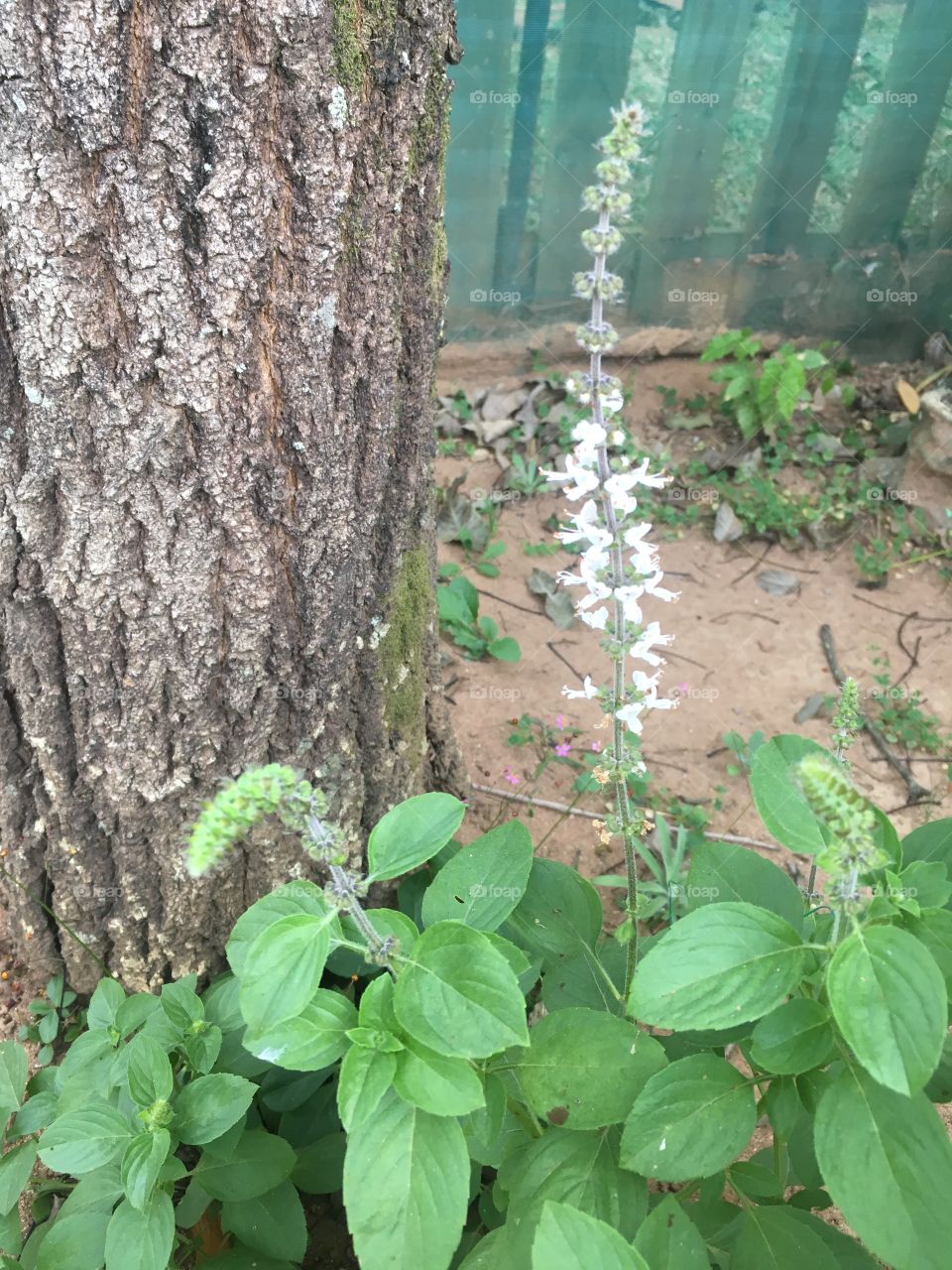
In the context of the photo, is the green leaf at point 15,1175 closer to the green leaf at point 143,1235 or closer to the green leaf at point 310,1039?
the green leaf at point 143,1235

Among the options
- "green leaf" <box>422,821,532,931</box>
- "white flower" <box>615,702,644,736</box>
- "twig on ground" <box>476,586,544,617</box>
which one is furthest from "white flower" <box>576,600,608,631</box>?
"twig on ground" <box>476,586,544,617</box>

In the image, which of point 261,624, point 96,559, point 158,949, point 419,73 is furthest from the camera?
point 158,949

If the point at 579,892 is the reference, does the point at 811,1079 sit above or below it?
above

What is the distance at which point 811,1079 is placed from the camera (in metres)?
1.48

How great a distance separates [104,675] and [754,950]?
4.26 ft

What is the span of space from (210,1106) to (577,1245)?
2.36ft

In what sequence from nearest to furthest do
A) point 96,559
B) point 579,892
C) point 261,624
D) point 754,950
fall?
1. point 754,950
2. point 96,559
3. point 261,624
4. point 579,892

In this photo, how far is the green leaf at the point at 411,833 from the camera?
4.86 feet

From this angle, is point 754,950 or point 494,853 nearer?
point 754,950

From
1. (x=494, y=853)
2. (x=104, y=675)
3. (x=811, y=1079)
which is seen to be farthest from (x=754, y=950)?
(x=104, y=675)

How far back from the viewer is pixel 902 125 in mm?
4941

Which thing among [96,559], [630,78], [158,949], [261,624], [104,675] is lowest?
[158,949]

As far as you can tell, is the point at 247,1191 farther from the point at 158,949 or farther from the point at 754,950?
the point at 754,950

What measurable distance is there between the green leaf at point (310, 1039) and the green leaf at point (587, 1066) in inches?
13.2
